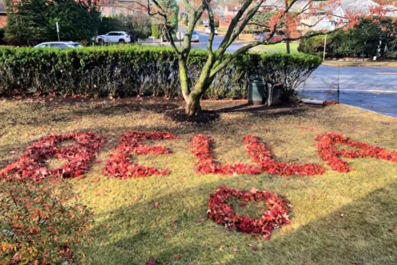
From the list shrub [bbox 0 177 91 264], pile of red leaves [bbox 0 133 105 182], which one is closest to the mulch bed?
pile of red leaves [bbox 0 133 105 182]

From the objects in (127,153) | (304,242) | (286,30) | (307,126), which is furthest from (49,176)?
(286,30)

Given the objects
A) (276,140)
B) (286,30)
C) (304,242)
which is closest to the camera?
(304,242)

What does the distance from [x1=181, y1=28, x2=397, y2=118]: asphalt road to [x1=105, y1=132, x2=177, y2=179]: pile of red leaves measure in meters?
6.46

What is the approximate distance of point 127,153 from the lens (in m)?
5.41

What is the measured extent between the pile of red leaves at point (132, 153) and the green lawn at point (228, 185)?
0.15 m

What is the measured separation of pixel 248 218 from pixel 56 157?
10.8ft

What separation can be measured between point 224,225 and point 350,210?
1.56m

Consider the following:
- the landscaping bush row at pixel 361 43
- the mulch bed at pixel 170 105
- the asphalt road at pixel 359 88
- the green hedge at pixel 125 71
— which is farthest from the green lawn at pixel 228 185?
the landscaping bush row at pixel 361 43

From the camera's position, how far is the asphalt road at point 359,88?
9.90 m

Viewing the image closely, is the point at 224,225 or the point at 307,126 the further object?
the point at 307,126

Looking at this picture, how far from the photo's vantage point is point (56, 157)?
5.25 metres

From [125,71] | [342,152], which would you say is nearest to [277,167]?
[342,152]

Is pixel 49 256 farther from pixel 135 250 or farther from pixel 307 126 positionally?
pixel 307 126

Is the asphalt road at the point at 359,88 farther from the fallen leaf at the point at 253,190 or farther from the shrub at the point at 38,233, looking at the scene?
the shrub at the point at 38,233
